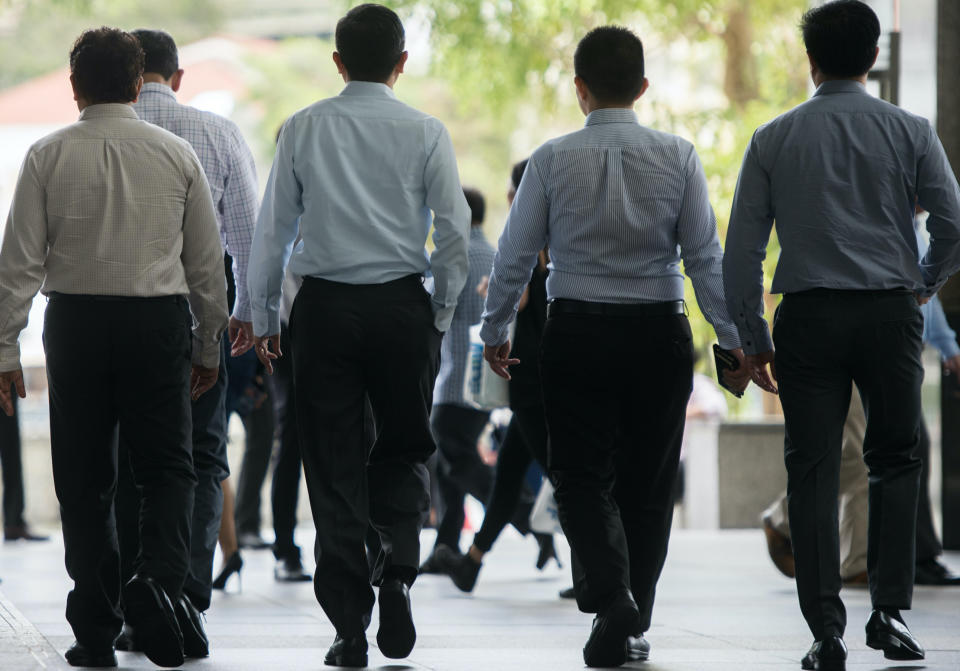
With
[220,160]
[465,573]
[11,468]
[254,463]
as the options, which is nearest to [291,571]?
[465,573]

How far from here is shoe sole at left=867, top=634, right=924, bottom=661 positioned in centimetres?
460

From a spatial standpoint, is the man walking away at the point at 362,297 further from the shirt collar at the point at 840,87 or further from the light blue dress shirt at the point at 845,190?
the shirt collar at the point at 840,87

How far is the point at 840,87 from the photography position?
472cm

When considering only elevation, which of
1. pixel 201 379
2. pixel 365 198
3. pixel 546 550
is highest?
pixel 365 198

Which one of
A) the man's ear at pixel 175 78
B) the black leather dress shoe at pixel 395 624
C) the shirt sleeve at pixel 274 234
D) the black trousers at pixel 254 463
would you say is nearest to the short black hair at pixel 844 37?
the shirt sleeve at pixel 274 234

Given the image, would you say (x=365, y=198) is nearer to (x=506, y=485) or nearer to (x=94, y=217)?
(x=94, y=217)

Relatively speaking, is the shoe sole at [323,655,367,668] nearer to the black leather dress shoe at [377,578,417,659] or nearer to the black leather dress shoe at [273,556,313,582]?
the black leather dress shoe at [377,578,417,659]

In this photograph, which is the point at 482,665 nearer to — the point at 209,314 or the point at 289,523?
the point at 209,314

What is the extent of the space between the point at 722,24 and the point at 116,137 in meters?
12.9

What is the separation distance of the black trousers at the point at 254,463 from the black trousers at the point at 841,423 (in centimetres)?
456

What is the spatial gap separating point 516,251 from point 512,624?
1.70m

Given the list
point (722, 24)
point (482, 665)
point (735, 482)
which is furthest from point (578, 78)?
point (722, 24)

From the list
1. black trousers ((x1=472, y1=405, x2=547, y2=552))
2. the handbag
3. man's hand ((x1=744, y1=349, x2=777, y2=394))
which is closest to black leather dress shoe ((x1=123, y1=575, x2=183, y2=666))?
man's hand ((x1=744, y1=349, x2=777, y2=394))

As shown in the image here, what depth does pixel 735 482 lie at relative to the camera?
11.7 m
